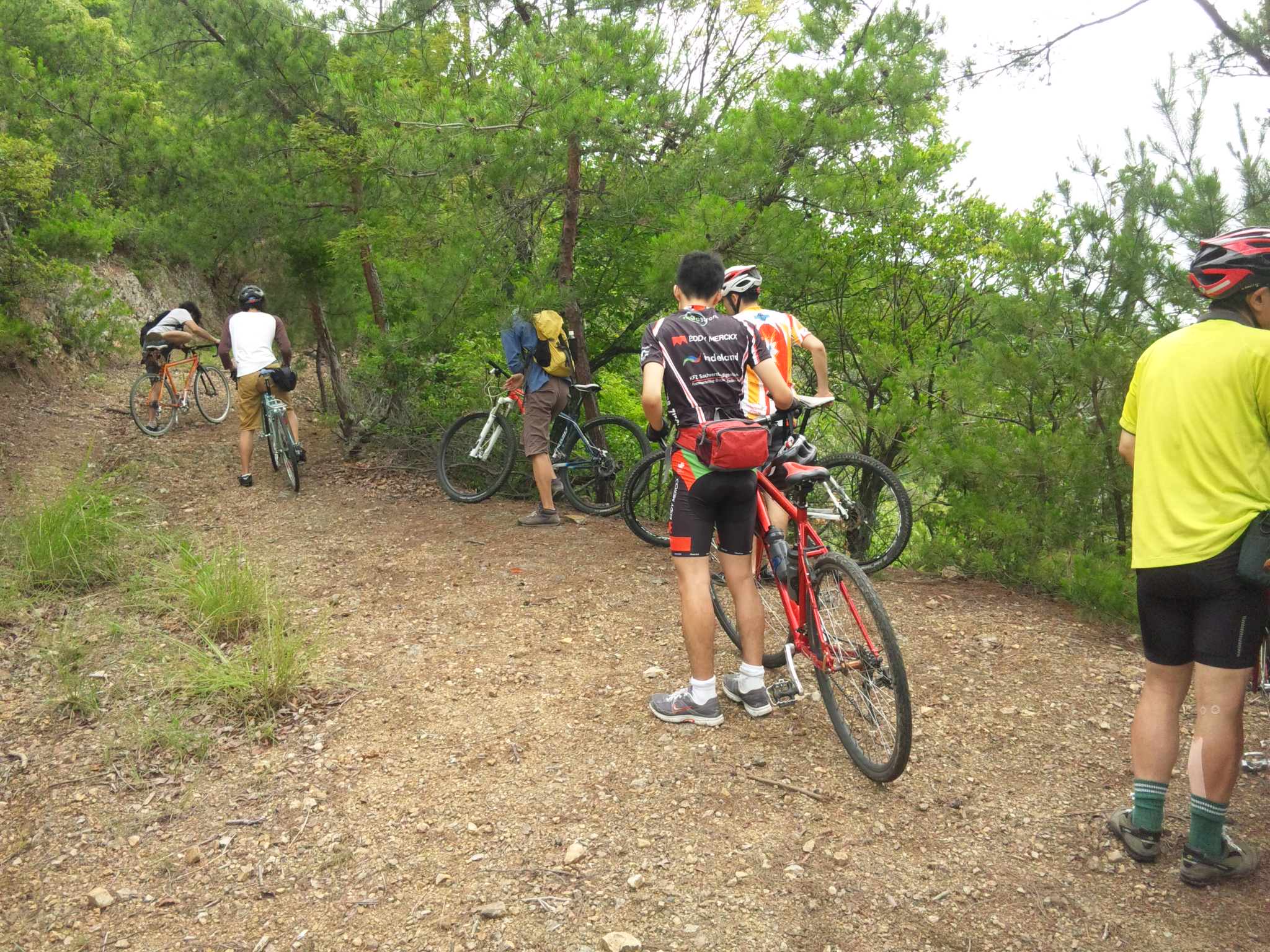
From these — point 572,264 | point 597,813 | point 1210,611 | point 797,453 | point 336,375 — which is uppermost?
point 572,264

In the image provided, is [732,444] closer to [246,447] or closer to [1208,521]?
[1208,521]

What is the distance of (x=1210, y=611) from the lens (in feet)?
8.04

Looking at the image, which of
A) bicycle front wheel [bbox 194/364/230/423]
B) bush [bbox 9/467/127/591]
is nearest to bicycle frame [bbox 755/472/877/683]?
bush [bbox 9/467/127/591]

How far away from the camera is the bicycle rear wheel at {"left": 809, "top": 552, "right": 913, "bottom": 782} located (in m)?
2.87

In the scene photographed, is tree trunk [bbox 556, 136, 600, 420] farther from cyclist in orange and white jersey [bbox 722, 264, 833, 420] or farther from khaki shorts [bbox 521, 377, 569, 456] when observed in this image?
cyclist in orange and white jersey [bbox 722, 264, 833, 420]

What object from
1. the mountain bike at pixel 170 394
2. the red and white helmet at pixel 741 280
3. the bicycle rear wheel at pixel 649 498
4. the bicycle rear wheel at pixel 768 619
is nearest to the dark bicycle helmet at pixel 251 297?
the mountain bike at pixel 170 394

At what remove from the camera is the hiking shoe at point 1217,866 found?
8.20 feet

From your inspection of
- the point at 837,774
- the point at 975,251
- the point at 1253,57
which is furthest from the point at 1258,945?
the point at 975,251

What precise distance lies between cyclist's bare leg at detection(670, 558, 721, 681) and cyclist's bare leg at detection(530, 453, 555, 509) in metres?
3.28

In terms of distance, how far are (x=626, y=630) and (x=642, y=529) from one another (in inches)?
58.2

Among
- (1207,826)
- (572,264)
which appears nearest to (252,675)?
(1207,826)

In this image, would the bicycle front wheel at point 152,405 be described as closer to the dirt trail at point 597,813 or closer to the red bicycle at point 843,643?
the dirt trail at point 597,813

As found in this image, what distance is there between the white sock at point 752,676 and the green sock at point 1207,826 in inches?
59.9

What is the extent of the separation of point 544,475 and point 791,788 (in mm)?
3826
